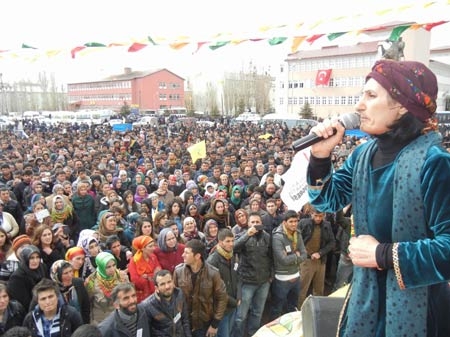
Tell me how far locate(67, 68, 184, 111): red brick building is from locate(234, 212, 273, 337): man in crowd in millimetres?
67717

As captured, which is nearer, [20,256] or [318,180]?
[318,180]

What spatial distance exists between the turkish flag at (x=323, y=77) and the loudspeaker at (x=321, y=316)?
5262 centimetres

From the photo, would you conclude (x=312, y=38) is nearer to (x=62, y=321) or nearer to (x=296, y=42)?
(x=296, y=42)

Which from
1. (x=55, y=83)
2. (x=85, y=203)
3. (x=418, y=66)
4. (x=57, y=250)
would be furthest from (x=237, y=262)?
(x=55, y=83)

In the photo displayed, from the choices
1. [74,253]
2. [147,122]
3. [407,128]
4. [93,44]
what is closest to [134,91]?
[147,122]

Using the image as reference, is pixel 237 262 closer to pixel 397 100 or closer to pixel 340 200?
pixel 340 200

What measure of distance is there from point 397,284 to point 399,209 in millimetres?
246

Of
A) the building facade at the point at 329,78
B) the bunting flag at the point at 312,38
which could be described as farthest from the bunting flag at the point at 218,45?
the building facade at the point at 329,78

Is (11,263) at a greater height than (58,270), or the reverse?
(58,270)

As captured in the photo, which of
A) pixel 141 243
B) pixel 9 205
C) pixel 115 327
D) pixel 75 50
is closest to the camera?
pixel 115 327

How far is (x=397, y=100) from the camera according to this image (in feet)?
4.53

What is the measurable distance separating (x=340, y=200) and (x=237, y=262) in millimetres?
3614

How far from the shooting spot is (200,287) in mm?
4258

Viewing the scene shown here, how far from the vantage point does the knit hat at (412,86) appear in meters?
1.37
